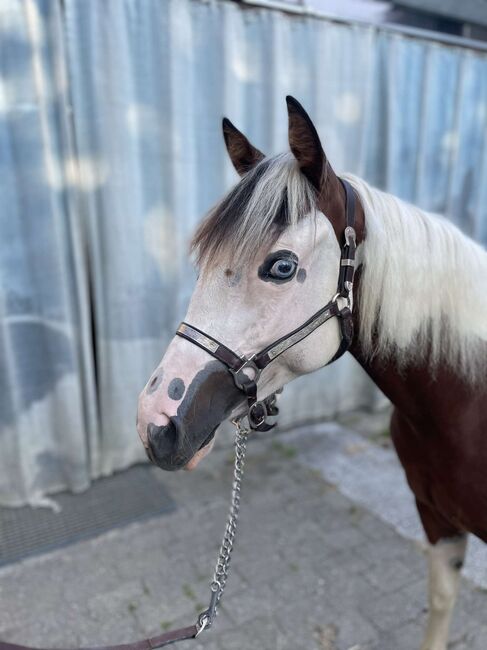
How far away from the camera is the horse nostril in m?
1.09

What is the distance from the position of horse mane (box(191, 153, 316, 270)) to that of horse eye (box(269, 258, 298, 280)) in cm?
5

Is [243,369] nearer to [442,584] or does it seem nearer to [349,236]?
[349,236]

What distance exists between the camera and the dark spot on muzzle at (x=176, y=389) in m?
1.10

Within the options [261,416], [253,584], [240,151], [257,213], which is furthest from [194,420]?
[253,584]

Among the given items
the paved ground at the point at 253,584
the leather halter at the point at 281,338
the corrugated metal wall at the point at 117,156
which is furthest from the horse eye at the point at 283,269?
the corrugated metal wall at the point at 117,156

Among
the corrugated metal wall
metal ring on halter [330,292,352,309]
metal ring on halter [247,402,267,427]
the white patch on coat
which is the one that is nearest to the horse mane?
metal ring on halter [330,292,352,309]

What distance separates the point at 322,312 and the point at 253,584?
1.75 m

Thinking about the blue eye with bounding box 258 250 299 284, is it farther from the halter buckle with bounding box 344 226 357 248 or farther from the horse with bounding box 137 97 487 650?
the halter buckle with bounding box 344 226 357 248

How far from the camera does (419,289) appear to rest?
1319mm

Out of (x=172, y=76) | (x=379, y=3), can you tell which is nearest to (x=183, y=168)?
(x=172, y=76)

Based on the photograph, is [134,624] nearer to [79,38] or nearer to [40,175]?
[40,175]

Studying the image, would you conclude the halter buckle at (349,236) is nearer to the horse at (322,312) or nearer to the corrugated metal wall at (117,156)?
the horse at (322,312)

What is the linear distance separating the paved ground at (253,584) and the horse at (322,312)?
95cm

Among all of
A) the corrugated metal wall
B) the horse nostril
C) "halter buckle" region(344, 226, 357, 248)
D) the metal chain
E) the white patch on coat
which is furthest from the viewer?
the corrugated metal wall
